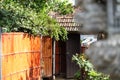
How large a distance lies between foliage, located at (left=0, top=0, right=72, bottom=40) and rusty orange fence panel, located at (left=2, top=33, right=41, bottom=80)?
1.21 feet

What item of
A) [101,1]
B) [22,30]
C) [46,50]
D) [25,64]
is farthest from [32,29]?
[101,1]

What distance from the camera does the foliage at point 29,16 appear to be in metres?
13.8

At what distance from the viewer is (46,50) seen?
19.5 metres

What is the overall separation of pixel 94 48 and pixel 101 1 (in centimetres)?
17

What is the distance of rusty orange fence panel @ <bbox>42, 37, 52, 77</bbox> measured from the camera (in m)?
19.3

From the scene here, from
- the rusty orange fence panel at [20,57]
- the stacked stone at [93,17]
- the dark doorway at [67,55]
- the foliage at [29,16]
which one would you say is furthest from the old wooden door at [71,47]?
the stacked stone at [93,17]

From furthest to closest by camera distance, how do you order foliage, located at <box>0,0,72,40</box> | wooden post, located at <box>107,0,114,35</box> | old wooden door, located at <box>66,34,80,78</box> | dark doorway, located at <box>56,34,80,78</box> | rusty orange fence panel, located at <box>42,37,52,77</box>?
old wooden door, located at <box>66,34,80,78</box> < dark doorway, located at <box>56,34,80,78</box> < rusty orange fence panel, located at <box>42,37,52,77</box> < foliage, located at <box>0,0,72,40</box> < wooden post, located at <box>107,0,114,35</box>

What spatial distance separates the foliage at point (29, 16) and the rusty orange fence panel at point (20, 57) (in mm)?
369

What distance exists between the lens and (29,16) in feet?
48.5

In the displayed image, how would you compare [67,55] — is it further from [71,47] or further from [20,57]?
[20,57]

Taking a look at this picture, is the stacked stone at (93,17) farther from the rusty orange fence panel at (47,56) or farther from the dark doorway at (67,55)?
the dark doorway at (67,55)

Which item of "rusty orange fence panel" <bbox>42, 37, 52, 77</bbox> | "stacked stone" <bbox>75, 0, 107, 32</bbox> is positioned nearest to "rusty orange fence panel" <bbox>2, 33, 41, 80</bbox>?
"rusty orange fence panel" <bbox>42, 37, 52, 77</bbox>

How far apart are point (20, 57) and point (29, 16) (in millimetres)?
1626

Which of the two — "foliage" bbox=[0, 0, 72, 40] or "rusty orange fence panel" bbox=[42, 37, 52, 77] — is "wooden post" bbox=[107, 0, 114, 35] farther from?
"rusty orange fence panel" bbox=[42, 37, 52, 77]
